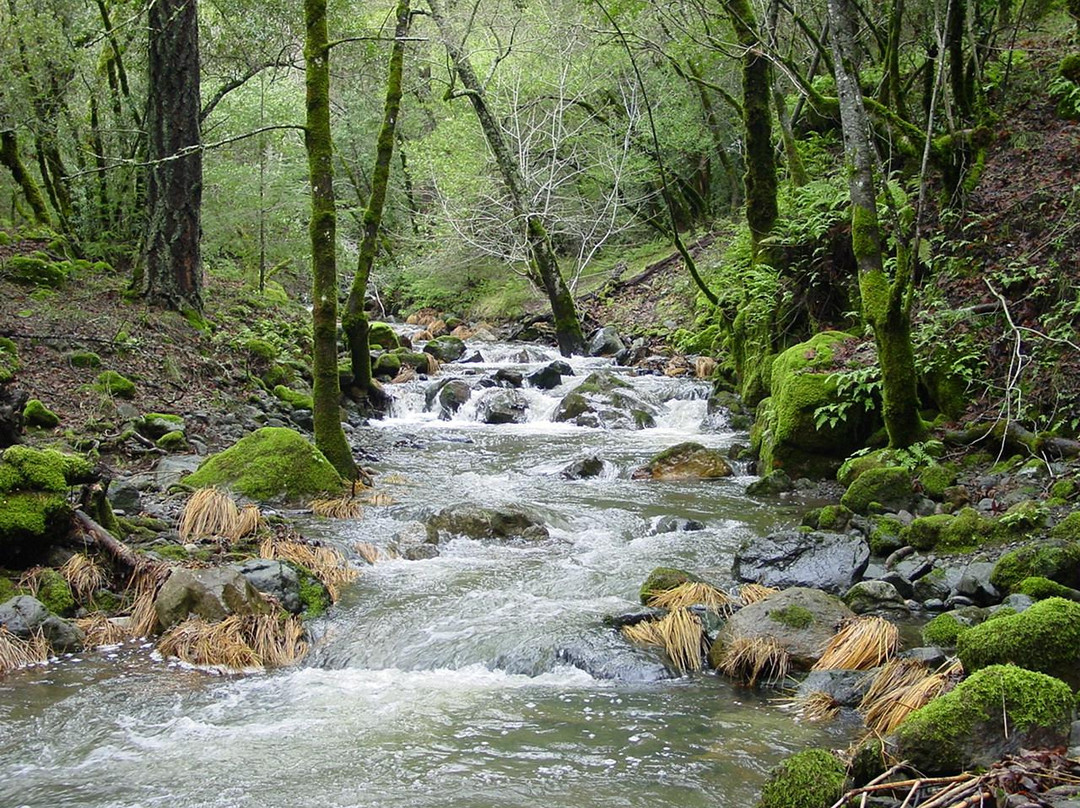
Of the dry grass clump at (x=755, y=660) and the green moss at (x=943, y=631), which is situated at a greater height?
the green moss at (x=943, y=631)

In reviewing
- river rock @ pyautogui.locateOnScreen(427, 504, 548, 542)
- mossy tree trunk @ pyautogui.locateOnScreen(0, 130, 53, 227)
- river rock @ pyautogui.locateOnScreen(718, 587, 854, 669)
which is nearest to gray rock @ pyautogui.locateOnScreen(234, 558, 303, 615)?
river rock @ pyautogui.locateOnScreen(427, 504, 548, 542)

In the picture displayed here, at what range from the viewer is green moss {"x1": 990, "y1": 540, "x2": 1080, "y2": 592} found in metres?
6.30

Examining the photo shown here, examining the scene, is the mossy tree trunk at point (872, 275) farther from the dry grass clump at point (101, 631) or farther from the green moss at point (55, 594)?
the green moss at point (55, 594)

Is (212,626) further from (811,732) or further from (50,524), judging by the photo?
(811,732)

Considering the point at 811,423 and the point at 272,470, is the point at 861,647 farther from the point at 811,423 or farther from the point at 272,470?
the point at 272,470

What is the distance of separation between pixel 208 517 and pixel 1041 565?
720cm

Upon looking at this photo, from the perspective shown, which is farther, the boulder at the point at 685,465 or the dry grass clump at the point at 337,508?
the boulder at the point at 685,465

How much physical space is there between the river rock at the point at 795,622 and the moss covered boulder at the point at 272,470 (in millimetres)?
5969

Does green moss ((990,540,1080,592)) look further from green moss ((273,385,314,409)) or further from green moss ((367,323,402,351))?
green moss ((367,323,402,351))

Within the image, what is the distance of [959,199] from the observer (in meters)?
12.0

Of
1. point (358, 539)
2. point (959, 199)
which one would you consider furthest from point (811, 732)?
point (959, 199)

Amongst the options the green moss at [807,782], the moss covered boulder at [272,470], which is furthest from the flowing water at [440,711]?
the moss covered boulder at [272,470]

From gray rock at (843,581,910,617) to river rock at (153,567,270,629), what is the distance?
4.59 m

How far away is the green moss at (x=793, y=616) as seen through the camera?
6297mm
